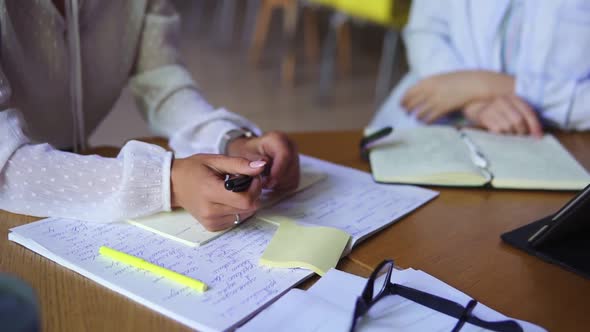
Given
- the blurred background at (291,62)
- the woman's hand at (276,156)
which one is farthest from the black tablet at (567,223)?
the blurred background at (291,62)

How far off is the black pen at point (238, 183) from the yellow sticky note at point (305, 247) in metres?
0.07

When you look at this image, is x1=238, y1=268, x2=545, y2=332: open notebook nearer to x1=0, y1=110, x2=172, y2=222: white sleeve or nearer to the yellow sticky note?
the yellow sticky note

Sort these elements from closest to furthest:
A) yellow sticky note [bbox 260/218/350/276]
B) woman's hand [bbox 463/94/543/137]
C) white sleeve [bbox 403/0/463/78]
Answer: yellow sticky note [bbox 260/218/350/276], woman's hand [bbox 463/94/543/137], white sleeve [bbox 403/0/463/78]

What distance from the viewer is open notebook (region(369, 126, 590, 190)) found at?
90cm

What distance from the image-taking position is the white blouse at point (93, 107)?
73 cm

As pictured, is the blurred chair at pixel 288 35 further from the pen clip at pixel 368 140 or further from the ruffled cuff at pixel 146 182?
the ruffled cuff at pixel 146 182

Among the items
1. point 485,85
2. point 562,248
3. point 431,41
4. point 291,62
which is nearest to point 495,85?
point 485,85

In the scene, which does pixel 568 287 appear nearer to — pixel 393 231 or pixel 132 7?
pixel 393 231

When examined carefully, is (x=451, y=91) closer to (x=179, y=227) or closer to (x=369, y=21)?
(x=179, y=227)

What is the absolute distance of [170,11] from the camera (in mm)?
1084

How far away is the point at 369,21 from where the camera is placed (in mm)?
3057

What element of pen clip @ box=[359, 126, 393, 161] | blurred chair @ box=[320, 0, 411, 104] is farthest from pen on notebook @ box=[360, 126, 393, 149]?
blurred chair @ box=[320, 0, 411, 104]

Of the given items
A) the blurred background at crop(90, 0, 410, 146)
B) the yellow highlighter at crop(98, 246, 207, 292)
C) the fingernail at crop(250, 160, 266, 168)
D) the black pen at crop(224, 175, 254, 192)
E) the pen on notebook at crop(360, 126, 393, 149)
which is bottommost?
the blurred background at crop(90, 0, 410, 146)

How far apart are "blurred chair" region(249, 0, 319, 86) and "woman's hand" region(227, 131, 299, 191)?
2724 mm
